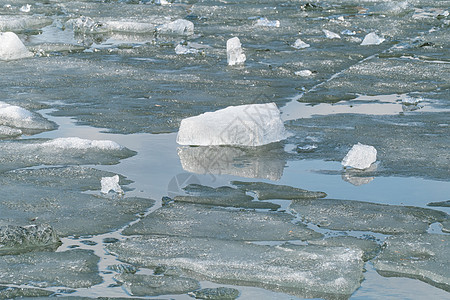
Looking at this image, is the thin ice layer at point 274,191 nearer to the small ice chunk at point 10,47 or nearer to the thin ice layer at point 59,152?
the thin ice layer at point 59,152

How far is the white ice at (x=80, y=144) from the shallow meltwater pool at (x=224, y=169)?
1cm

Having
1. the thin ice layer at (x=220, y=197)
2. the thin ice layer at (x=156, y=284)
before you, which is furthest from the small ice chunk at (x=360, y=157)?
the thin ice layer at (x=156, y=284)

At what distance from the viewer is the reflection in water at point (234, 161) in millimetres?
6441

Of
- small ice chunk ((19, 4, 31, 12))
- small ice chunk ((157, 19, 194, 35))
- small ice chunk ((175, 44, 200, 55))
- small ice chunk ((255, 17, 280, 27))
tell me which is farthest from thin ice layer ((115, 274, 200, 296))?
small ice chunk ((19, 4, 31, 12))

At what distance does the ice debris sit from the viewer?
4.81 meters

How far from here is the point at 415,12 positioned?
50.4 feet

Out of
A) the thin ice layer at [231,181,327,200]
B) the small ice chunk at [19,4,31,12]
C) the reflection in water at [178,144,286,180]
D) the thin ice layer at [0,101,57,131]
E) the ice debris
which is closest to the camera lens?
the ice debris

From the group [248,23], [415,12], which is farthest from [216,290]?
[415,12]

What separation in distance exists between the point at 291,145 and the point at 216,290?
10.00ft

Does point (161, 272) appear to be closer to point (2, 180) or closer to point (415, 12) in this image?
point (2, 180)

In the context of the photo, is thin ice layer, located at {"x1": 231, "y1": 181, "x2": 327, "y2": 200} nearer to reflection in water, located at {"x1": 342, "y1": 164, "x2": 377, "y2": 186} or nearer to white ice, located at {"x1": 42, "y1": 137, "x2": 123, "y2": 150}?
reflection in water, located at {"x1": 342, "y1": 164, "x2": 377, "y2": 186}

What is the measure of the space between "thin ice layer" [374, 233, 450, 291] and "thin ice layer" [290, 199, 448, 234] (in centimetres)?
21

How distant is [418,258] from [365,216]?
749mm

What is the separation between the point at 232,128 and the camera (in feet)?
23.2
